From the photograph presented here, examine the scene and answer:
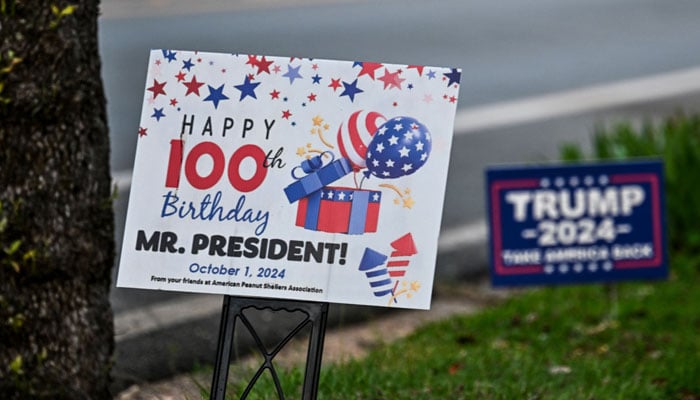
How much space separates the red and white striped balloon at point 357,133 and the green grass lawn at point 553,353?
40.1 inches

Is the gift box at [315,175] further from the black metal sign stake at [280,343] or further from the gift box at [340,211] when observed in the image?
the black metal sign stake at [280,343]

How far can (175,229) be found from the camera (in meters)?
2.87

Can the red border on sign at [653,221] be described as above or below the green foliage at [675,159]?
below

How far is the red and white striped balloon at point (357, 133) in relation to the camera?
2.90 metres

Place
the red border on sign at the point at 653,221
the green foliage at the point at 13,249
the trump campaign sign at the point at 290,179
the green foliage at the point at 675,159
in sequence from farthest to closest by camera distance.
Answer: the green foliage at the point at 675,159, the red border on sign at the point at 653,221, the green foliage at the point at 13,249, the trump campaign sign at the point at 290,179

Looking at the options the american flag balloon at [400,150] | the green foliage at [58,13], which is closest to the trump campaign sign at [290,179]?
the american flag balloon at [400,150]

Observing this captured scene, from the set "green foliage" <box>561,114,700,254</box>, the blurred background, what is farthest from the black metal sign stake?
"green foliage" <box>561,114,700,254</box>

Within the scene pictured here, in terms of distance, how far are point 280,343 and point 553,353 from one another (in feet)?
6.63

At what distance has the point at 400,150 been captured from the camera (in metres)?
2.88

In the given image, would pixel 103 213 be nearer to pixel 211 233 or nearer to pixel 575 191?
pixel 211 233

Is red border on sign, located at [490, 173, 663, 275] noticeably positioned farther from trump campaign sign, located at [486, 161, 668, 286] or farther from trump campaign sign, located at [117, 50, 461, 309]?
trump campaign sign, located at [117, 50, 461, 309]


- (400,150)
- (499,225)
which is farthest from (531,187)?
(400,150)

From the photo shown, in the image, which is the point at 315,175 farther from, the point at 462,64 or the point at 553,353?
the point at 462,64

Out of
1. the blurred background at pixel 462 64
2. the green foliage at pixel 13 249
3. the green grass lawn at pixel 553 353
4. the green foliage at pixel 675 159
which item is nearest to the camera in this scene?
the green foliage at pixel 13 249
